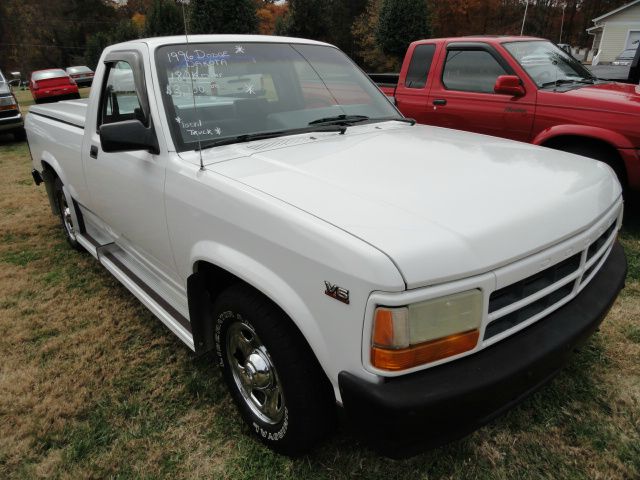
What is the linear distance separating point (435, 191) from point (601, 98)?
12.0 feet

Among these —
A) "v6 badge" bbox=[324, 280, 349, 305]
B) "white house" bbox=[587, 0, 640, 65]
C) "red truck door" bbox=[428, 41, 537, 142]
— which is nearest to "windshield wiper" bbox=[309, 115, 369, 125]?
"v6 badge" bbox=[324, 280, 349, 305]

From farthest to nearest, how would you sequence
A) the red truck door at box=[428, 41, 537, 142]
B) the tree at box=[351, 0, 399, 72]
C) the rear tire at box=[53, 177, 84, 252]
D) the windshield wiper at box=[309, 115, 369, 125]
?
1. the tree at box=[351, 0, 399, 72]
2. the red truck door at box=[428, 41, 537, 142]
3. the rear tire at box=[53, 177, 84, 252]
4. the windshield wiper at box=[309, 115, 369, 125]

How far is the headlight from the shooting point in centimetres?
148

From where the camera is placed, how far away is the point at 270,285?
1.79m

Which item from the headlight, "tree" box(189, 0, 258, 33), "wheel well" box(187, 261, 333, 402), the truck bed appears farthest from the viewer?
"tree" box(189, 0, 258, 33)

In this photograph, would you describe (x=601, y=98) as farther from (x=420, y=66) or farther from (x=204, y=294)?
(x=204, y=294)

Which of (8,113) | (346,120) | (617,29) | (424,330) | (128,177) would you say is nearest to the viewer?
(424,330)

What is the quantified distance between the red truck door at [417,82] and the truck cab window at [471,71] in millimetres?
214

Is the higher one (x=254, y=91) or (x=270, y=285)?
(x=254, y=91)

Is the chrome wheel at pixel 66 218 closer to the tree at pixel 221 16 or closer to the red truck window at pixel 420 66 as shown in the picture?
the red truck window at pixel 420 66

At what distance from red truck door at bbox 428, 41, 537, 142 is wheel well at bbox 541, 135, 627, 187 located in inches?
13.3

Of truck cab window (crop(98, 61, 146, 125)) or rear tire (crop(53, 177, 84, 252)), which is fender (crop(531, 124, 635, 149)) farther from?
rear tire (crop(53, 177, 84, 252))

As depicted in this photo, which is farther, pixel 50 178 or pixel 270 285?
pixel 50 178

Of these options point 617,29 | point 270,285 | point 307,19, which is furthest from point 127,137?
point 617,29
